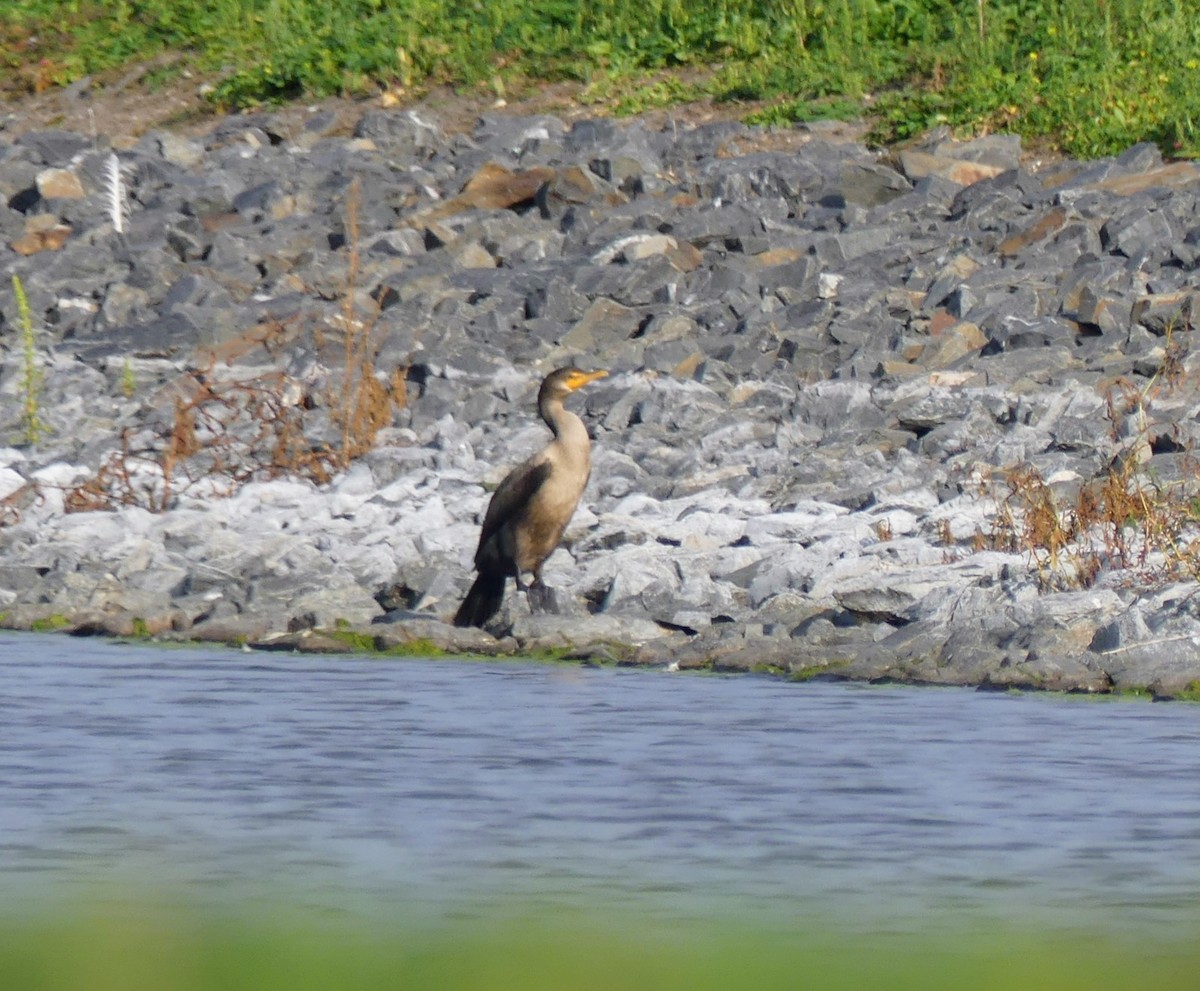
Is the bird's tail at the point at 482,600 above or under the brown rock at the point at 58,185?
under

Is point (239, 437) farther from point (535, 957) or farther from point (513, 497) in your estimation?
point (535, 957)

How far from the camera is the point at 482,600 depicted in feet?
34.3

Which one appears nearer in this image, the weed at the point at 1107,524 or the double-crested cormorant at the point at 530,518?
the weed at the point at 1107,524

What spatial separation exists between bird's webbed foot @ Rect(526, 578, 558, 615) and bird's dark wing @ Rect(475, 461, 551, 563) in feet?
0.91

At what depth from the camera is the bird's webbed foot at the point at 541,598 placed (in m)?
10.5

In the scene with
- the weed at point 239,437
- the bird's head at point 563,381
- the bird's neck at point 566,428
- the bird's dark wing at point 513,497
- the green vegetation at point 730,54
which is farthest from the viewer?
the green vegetation at point 730,54

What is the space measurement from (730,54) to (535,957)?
16.8 m

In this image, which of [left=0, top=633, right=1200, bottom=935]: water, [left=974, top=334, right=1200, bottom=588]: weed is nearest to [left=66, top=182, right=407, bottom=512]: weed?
[left=0, top=633, right=1200, bottom=935]: water

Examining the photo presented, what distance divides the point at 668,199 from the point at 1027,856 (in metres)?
11.6

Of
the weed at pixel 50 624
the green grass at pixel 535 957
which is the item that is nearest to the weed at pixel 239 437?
the weed at pixel 50 624

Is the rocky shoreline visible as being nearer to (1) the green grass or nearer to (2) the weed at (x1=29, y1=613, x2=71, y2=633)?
(2) the weed at (x1=29, y1=613, x2=71, y2=633)

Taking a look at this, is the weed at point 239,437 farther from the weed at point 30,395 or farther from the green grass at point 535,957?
the green grass at point 535,957

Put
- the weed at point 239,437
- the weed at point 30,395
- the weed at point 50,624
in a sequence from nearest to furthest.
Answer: the weed at point 50,624 < the weed at point 239,437 < the weed at point 30,395

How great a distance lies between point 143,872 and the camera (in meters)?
6.01
